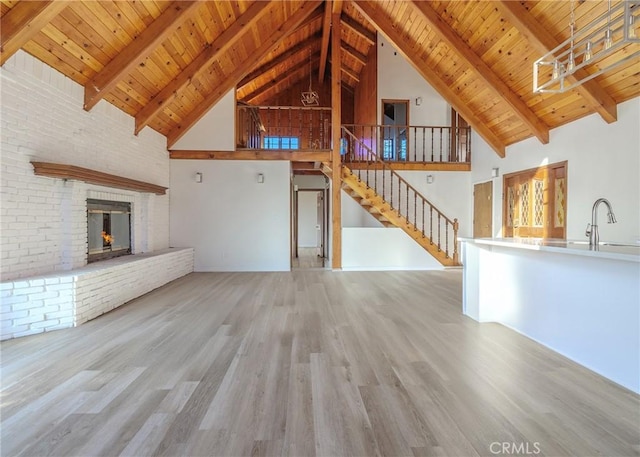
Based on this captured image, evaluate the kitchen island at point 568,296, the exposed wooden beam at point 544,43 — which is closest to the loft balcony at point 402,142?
the exposed wooden beam at point 544,43

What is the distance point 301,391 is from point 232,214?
5.55 m

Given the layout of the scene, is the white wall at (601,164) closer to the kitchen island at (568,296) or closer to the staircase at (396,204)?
the kitchen island at (568,296)

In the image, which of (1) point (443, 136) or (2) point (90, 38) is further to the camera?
(1) point (443, 136)

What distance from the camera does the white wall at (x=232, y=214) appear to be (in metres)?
7.25

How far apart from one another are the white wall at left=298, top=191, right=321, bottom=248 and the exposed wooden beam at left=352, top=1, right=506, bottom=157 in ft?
25.0

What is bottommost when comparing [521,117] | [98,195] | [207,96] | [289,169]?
[98,195]

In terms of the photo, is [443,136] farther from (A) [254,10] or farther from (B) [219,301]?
(B) [219,301]

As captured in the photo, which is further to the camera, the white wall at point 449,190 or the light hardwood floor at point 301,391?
the white wall at point 449,190

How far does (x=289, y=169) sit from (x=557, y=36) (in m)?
5.02

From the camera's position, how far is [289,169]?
7309 millimetres

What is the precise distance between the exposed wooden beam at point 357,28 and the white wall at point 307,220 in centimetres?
606

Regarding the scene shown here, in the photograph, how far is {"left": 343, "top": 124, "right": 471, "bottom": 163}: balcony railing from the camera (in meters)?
8.86

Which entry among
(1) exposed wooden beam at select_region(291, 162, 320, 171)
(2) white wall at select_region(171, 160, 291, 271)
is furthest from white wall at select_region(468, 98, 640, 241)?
(2) white wall at select_region(171, 160, 291, 271)

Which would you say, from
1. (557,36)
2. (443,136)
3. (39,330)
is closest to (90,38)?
(39,330)
